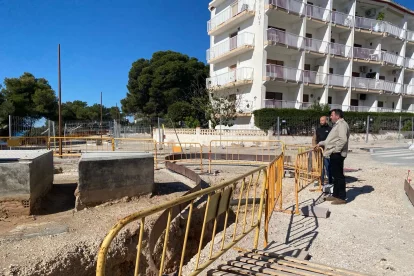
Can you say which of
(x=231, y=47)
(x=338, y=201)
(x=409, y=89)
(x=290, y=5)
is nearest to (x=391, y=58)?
(x=409, y=89)

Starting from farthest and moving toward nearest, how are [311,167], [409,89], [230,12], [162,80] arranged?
[162,80] → [409,89] → [230,12] → [311,167]

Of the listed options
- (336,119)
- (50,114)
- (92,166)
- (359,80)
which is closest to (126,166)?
(92,166)

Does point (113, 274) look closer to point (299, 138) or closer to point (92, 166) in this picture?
point (92, 166)

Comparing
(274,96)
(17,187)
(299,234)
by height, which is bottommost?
(299,234)

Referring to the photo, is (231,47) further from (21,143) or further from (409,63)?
(409,63)

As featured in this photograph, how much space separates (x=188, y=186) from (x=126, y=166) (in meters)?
2.44

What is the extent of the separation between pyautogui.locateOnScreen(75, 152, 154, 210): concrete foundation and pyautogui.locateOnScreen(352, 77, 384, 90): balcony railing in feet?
83.6

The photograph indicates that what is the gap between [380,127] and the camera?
2256cm

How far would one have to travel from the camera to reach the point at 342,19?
2508cm

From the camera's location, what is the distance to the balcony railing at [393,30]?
2684cm

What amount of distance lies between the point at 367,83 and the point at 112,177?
27793 mm

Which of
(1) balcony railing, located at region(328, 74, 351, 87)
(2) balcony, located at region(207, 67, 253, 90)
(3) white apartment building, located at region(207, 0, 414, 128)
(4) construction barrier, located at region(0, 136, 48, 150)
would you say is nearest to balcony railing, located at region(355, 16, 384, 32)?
(3) white apartment building, located at region(207, 0, 414, 128)

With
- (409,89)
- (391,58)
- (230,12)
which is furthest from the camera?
(409,89)

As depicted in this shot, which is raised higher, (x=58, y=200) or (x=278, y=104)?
(x=278, y=104)
